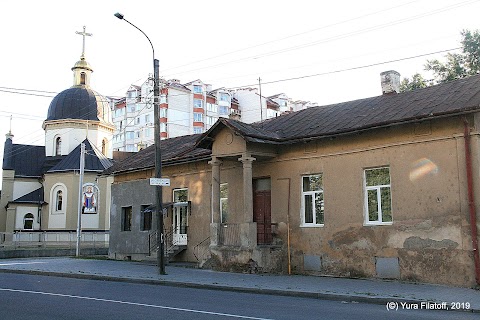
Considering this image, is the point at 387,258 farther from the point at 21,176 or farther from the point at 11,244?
the point at 21,176

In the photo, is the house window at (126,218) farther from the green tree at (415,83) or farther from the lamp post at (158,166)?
the green tree at (415,83)

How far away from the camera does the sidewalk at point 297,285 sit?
1213 centimetres

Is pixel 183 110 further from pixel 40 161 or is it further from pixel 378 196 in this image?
pixel 378 196

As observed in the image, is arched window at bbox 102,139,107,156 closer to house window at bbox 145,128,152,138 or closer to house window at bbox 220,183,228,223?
house window at bbox 145,128,152,138

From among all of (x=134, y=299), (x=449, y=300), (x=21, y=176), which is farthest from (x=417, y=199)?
(x=21, y=176)

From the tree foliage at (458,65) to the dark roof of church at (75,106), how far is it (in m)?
33.5

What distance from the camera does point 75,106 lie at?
2052 inches

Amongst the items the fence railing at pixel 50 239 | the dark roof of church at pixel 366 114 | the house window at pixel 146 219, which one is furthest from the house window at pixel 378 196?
the fence railing at pixel 50 239

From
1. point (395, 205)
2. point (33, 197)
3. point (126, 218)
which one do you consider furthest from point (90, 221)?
point (395, 205)

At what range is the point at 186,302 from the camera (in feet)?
37.9

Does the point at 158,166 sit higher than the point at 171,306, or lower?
higher

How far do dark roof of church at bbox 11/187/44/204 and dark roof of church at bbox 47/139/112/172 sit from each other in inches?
105

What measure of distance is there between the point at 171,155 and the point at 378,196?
11633 mm

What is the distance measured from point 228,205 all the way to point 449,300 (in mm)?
11193
